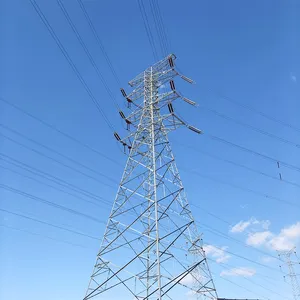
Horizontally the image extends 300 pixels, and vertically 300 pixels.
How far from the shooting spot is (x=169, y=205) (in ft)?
43.3

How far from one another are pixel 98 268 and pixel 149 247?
9.58 ft

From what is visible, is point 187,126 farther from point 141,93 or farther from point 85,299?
point 85,299

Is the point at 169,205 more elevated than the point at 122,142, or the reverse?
the point at 122,142

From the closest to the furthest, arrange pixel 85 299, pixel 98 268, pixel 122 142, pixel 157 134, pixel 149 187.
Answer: pixel 85 299
pixel 98 268
pixel 149 187
pixel 157 134
pixel 122 142

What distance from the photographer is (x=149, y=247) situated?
11836 mm

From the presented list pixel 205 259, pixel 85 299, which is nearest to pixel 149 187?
pixel 205 259

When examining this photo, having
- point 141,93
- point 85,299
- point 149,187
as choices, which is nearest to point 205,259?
point 149,187

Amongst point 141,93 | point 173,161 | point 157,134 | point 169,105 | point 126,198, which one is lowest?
point 126,198

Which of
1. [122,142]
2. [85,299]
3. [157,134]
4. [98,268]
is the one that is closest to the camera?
[85,299]

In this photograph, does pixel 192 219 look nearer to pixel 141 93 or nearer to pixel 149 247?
pixel 149 247

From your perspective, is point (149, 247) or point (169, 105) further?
point (169, 105)

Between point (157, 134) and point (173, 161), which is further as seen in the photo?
point (157, 134)

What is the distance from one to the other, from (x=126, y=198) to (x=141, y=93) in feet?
29.4

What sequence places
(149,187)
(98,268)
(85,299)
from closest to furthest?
1. (85,299)
2. (98,268)
3. (149,187)
